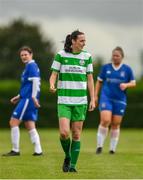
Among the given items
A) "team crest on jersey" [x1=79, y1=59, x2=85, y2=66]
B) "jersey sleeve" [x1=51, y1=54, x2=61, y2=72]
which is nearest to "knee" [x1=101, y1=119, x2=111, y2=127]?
"team crest on jersey" [x1=79, y1=59, x2=85, y2=66]

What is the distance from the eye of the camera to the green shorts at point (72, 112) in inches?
492

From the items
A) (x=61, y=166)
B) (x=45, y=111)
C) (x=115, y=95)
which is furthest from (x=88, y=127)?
(x=61, y=166)

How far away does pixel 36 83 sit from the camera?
15.5 m

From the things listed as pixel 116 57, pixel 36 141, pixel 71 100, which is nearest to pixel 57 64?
pixel 71 100

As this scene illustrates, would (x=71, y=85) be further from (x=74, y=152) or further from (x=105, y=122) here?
(x=105, y=122)

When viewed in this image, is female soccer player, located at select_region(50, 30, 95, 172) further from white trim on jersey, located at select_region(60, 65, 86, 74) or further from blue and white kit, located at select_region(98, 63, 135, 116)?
blue and white kit, located at select_region(98, 63, 135, 116)

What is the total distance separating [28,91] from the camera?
1570cm

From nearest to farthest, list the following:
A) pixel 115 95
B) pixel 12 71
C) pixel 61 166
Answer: pixel 61 166, pixel 115 95, pixel 12 71

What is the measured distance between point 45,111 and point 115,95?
53.2 feet

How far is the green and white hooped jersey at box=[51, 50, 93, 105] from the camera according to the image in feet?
41.2

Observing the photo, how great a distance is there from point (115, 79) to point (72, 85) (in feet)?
14.9

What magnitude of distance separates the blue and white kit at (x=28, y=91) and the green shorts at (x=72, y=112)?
9.78ft

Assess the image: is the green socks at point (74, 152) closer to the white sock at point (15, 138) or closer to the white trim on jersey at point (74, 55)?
the white trim on jersey at point (74, 55)

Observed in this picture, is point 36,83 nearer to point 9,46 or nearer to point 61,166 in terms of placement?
point 61,166
